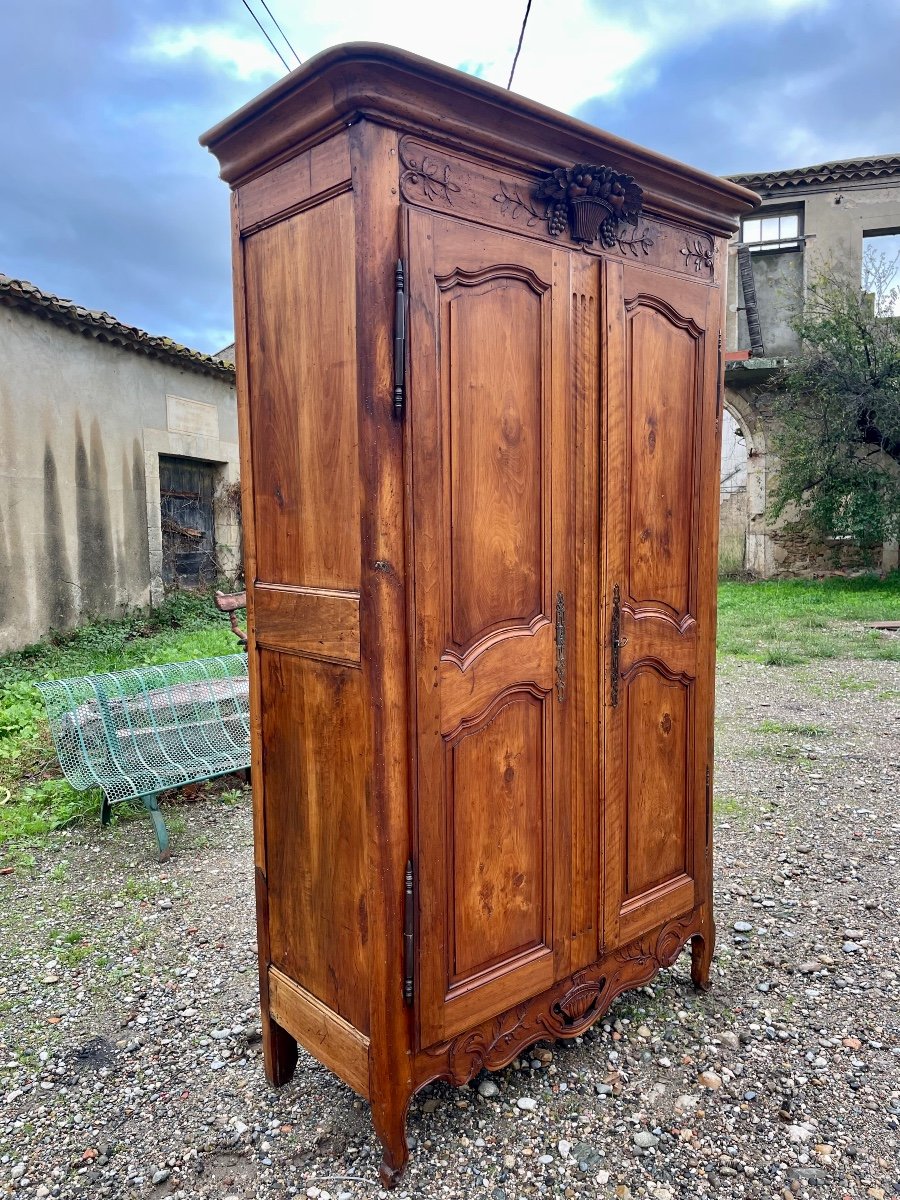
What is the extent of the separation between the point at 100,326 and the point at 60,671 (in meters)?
3.82

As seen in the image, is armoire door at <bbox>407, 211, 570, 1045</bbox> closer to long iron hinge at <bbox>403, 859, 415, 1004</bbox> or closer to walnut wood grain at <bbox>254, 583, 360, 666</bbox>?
long iron hinge at <bbox>403, 859, 415, 1004</bbox>

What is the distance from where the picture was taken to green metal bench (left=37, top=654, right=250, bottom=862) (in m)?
4.05

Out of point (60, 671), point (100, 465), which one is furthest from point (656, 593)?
point (100, 465)

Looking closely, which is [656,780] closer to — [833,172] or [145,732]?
[145,732]

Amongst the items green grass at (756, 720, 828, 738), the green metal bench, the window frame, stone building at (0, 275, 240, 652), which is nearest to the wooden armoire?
the green metal bench

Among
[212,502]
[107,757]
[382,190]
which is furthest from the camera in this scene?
[212,502]

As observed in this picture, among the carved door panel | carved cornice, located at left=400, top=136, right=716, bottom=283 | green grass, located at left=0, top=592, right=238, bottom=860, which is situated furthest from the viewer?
green grass, located at left=0, top=592, right=238, bottom=860

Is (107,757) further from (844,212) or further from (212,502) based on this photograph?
(844,212)

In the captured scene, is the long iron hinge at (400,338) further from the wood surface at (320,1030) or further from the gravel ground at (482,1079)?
the gravel ground at (482,1079)

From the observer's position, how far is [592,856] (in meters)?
2.29

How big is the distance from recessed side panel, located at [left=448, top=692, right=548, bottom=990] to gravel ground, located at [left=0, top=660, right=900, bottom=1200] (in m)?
0.51

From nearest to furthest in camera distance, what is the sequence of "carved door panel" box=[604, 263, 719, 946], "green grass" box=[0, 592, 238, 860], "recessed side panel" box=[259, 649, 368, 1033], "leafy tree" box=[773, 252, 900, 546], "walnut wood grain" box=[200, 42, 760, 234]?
"walnut wood grain" box=[200, 42, 760, 234], "recessed side panel" box=[259, 649, 368, 1033], "carved door panel" box=[604, 263, 719, 946], "green grass" box=[0, 592, 238, 860], "leafy tree" box=[773, 252, 900, 546]

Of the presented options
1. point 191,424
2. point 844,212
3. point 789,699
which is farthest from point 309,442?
point 844,212

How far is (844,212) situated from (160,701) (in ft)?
50.1
